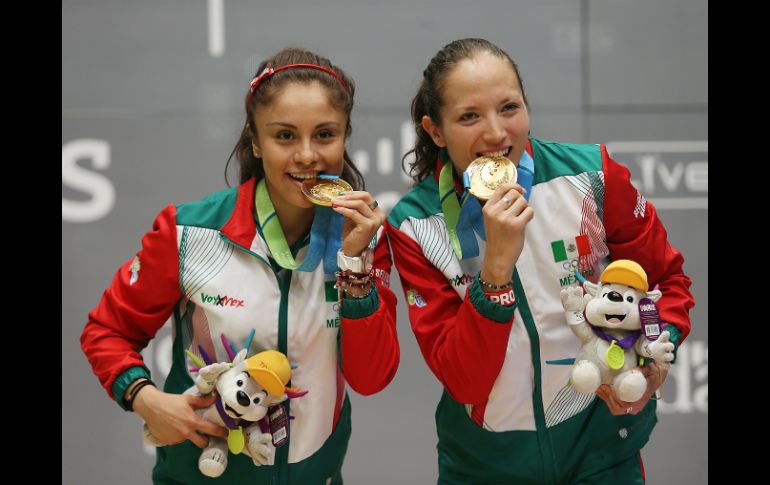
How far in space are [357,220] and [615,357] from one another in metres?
0.76

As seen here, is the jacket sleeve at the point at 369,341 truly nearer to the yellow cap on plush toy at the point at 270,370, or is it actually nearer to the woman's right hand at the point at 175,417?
the yellow cap on plush toy at the point at 270,370

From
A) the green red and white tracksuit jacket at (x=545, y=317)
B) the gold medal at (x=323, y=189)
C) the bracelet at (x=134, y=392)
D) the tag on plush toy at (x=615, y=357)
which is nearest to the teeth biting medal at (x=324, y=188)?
the gold medal at (x=323, y=189)

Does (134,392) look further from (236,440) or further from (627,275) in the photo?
(627,275)

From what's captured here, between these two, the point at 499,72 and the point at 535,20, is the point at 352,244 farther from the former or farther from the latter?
the point at 535,20

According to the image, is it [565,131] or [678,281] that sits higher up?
[565,131]

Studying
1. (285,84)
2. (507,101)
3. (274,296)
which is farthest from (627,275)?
(285,84)

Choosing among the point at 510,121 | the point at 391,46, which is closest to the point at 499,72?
the point at 510,121

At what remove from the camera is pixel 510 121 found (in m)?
2.46

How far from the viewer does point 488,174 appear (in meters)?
2.42

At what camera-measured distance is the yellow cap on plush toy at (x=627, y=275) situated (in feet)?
7.54

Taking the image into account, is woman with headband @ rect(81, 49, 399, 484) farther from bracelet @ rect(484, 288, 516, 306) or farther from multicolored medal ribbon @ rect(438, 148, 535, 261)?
bracelet @ rect(484, 288, 516, 306)

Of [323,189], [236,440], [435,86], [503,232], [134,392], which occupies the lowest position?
[236,440]

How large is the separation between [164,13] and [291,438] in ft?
8.10

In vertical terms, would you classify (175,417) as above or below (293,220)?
below
